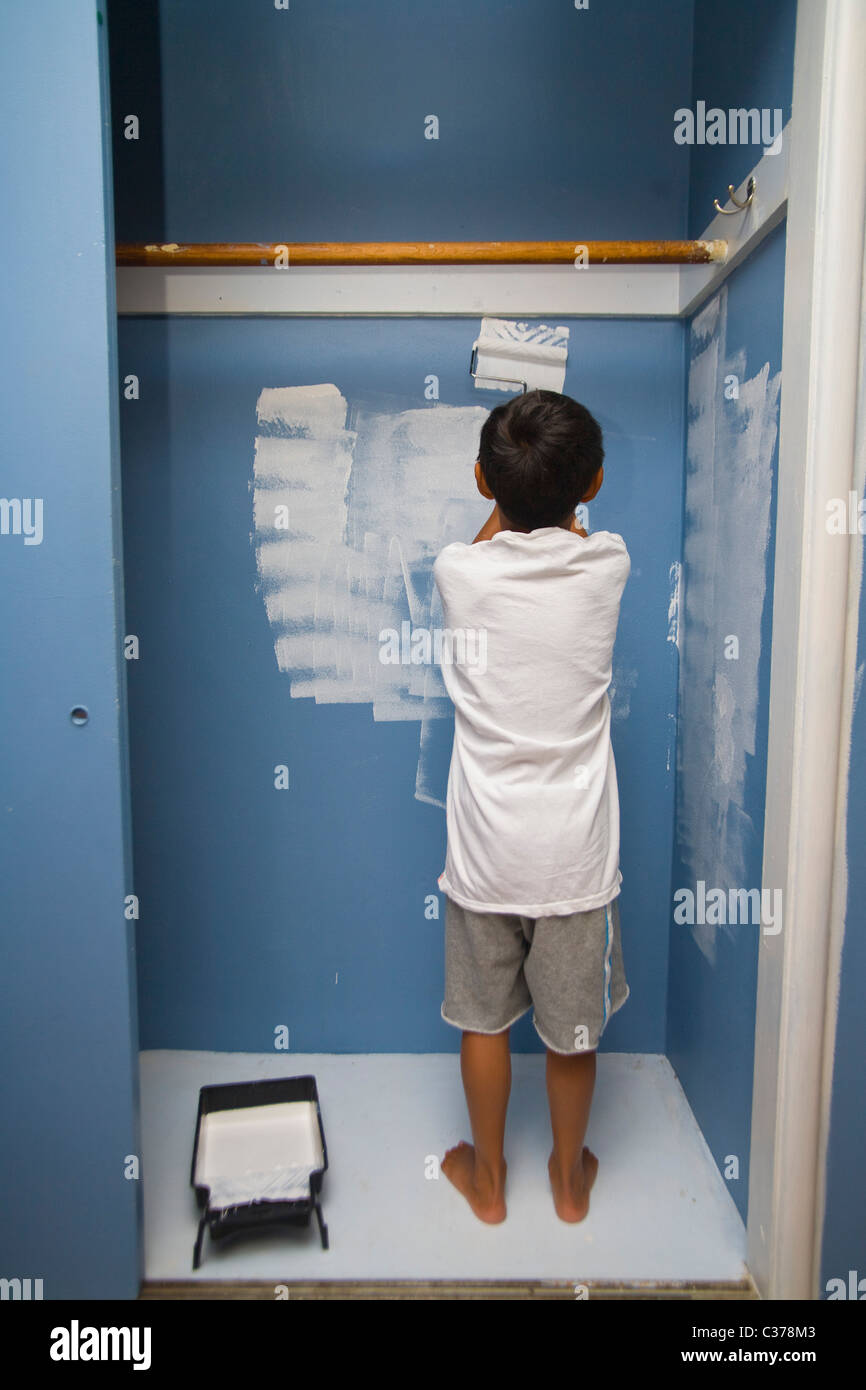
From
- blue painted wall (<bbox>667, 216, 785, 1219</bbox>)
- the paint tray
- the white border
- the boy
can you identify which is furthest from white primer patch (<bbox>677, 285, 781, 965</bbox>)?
the paint tray

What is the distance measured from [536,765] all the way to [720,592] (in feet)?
1.75

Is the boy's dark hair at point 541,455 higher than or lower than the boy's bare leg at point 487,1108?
higher

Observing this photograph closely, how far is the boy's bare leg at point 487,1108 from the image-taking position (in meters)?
1.35

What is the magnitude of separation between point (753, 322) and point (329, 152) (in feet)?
2.94

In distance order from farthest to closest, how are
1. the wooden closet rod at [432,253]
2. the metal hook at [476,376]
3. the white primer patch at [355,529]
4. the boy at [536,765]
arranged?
the white primer patch at [355,529] < the metal hook at [476,376] < the wooden closet rod at [432,253] < the boy at [536,765]

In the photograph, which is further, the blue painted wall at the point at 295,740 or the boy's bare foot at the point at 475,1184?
the blue painted wall at the point at 295,740

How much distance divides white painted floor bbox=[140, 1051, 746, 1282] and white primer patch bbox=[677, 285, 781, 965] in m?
0.38

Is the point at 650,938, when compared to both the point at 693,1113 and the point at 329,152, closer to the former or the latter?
the point at 693,1113

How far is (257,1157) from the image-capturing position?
1463mm

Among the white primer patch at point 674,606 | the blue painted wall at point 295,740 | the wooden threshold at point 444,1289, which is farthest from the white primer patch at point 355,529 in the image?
the wooden threshold at point 444,1289

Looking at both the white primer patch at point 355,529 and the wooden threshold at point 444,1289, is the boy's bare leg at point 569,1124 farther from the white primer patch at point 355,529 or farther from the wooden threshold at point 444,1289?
the white primer patch at point 355,529

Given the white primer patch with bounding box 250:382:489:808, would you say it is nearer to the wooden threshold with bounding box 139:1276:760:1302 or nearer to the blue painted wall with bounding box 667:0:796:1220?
the blue painted wall with bounding box 667:0:796:1220

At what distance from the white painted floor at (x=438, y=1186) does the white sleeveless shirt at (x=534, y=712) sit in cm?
56

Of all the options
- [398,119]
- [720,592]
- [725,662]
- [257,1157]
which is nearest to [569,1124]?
[257,1157]
